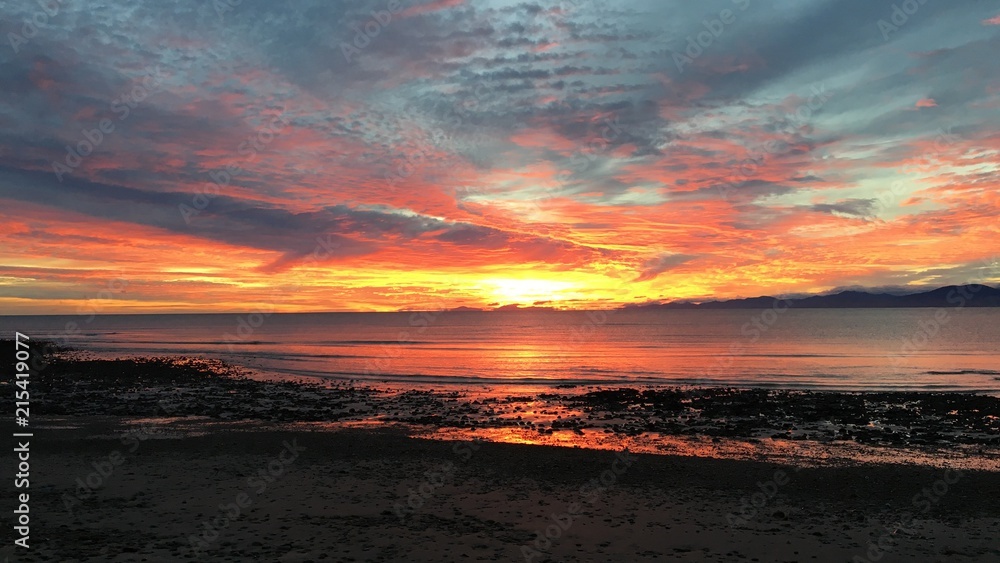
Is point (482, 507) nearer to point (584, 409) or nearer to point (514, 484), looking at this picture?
point (514, 484)

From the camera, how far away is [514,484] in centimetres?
1600

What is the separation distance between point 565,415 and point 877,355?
54.5 m

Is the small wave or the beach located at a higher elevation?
the small wave

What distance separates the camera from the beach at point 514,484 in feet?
36.8

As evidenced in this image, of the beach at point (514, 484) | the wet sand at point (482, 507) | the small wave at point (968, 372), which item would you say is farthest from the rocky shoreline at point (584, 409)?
the small wave at point (968, 372)

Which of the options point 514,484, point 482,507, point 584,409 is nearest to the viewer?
point 482,507

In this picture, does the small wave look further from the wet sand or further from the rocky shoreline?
the wet sand

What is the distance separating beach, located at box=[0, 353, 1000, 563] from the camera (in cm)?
1123

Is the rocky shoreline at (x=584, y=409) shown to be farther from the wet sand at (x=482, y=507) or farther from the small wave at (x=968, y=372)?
the small wave at (x=968, y=372)

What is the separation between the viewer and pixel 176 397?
119 ft

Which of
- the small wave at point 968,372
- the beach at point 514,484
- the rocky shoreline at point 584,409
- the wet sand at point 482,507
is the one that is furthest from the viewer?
the small wave at point 968,372

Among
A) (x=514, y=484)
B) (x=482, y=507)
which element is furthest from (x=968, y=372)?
(x=482, y=507)

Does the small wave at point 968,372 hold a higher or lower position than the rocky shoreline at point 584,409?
higher

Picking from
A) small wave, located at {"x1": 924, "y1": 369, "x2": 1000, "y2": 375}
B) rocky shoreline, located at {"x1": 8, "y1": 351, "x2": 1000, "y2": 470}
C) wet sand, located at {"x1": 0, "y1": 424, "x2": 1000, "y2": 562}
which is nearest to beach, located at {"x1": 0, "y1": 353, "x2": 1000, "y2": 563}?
wet sand, located at {"x1": 0, "y1": 424, "x2": 1000, "y2": 562}
